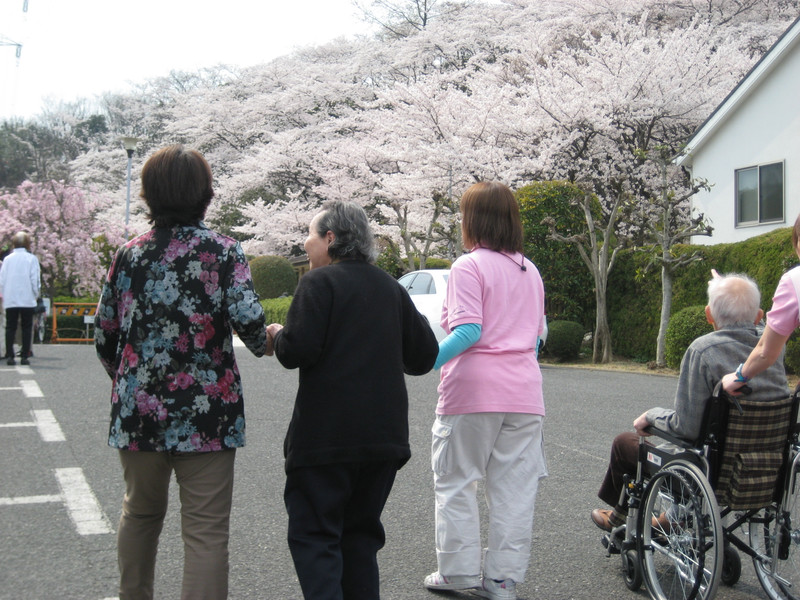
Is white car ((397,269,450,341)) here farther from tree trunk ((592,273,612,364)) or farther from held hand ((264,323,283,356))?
held hand ((264,323,283,356))

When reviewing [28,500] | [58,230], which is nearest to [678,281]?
[28,500]

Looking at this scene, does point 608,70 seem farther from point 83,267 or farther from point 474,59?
point 83,267

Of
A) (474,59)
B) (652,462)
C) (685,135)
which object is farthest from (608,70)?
(652,462)

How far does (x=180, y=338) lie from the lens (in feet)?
9.21

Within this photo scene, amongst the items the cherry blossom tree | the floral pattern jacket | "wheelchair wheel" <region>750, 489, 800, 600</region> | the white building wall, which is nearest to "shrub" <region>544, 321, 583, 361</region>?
the white building wall

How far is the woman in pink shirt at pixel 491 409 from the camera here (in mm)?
3482

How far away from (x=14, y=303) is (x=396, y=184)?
13.8 meters

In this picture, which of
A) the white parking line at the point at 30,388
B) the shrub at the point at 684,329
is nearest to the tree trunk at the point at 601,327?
the shrub at the point at 684,329

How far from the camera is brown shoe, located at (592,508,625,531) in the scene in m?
3.86

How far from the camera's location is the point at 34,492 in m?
5.18

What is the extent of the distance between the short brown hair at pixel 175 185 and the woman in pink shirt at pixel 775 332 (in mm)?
2090

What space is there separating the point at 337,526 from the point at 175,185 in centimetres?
129

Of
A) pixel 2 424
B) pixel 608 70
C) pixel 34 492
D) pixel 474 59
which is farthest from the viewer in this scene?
pixel 474 59

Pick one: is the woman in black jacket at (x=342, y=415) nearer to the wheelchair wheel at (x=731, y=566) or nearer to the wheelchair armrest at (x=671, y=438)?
the wheelchair armrest at (x=671, y=438)
